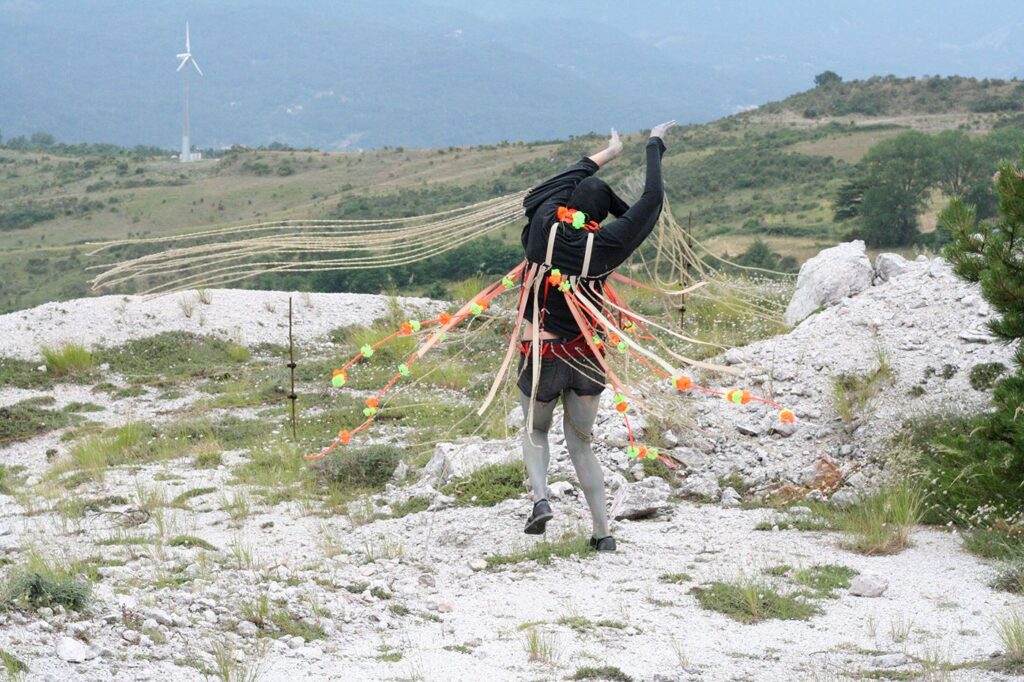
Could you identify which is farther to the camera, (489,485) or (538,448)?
(489,485)

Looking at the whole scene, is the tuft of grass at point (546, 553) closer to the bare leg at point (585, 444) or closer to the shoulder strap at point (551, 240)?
the bare leg at point (585, 444)

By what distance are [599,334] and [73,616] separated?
303 centimetres

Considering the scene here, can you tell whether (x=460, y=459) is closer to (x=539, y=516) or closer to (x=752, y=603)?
(x=539, y=516)

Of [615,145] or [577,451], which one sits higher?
[615,145]

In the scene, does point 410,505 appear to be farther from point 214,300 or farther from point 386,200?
point 386,200

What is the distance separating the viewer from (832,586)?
5.68m

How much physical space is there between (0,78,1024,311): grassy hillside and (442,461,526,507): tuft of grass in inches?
947

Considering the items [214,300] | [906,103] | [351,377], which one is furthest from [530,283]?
[906,103]

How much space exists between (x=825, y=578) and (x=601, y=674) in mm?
1803

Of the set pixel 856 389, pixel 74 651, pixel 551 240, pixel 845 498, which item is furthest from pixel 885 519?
pixel 74 651

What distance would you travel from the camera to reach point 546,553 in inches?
247

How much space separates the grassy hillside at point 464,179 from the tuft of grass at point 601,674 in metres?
27.4

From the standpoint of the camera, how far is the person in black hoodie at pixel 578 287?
5.79 metres

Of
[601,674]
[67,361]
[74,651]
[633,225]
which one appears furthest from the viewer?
[67,361]
